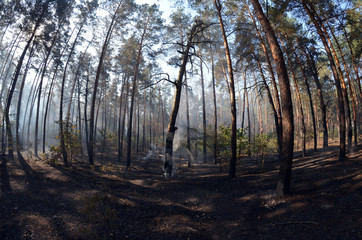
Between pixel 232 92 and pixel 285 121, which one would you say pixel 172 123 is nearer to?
pixel 232 92

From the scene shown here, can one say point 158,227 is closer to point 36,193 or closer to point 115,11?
point 36,193

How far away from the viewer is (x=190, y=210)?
704cm

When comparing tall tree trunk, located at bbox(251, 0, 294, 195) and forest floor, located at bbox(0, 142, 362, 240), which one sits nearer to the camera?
forest floor, located at bbox(0, 142, 362, 240)

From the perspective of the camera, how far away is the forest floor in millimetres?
4980

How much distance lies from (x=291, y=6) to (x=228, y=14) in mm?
3105

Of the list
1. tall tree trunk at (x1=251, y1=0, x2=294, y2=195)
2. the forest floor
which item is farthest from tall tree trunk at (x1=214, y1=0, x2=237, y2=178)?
tall tree trunk at (x1=251, y1=0, x2=294, y2=195)

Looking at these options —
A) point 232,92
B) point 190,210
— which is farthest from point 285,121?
point 190,210

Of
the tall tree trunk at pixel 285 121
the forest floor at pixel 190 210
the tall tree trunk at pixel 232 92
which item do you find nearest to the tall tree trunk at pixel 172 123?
the tall tree trunk at pixel 232 92

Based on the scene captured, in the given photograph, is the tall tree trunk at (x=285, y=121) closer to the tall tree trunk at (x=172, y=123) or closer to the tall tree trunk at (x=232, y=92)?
the tall tree trunk at (x=232, y=92)

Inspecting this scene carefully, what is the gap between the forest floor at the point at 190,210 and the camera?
4.98m

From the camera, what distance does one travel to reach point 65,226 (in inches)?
228

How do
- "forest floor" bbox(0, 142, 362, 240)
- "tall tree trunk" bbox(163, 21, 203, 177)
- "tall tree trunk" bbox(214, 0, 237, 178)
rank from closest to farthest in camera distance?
"forest floor" bbox(0, 142, 362, 240) → "tall tree trunk" bbox(214, 0, 237, 178) → "tall tree trunk" bbox(163, 21, 203, 177)

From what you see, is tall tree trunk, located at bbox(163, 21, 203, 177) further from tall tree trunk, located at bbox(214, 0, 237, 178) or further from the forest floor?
the forest floor

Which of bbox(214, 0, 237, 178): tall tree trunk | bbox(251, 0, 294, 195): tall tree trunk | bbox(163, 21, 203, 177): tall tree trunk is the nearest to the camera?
bbox(251, 0, 294, 195): tall tree trunk
